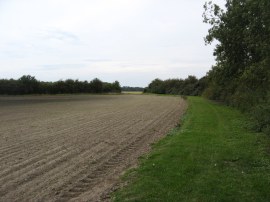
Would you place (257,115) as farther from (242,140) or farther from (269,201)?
(269,201)

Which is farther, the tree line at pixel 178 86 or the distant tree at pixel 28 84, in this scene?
the tree line at pixel 178 86

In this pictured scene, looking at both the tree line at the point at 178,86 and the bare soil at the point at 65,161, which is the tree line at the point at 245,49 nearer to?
the bare soil at the point at 65,161

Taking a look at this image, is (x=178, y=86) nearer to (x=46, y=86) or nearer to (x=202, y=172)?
(x=46, y=86)

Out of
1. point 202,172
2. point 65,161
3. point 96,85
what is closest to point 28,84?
point 96,85

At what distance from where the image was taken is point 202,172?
9.17 metres

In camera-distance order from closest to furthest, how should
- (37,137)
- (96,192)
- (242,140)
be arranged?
(96,192) < (242,140) < (37,137)

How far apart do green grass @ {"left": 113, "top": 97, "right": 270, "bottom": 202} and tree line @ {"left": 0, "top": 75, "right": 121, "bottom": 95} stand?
7685cm

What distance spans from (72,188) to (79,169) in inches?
73.7

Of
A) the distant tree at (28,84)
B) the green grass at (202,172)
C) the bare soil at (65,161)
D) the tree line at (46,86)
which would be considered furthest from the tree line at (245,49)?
the distant tree at (28,84)

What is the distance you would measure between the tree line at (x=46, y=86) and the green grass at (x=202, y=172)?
76847mm

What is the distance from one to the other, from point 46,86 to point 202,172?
9178 centimetres

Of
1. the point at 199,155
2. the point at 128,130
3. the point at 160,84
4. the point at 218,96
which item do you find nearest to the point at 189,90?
the point at 160,84

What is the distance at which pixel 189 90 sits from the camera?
4375 inches

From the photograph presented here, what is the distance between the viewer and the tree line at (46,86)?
85.4m
